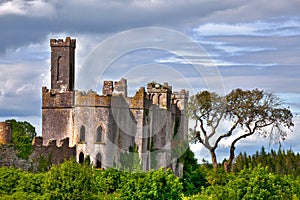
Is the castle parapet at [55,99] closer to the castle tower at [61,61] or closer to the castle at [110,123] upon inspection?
the castle at [110,123]

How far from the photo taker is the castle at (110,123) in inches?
2461

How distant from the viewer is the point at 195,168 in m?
73.3

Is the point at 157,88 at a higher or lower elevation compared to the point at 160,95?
higher

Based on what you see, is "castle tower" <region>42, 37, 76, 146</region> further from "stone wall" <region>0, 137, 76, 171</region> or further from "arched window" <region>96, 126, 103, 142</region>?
"arched window" <region>96, 126, 103, 142</region>

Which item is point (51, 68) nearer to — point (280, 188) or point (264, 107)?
point (264, 107)

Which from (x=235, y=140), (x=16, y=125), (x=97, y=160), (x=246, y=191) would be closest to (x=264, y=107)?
(x=235, y=140)

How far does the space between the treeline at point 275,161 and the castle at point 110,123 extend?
131ft

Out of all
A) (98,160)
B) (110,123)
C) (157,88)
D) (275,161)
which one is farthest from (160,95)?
(275,161)

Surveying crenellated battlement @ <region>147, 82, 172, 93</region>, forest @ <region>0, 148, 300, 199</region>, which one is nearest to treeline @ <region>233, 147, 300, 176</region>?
crenellated battlement @ <region>147, 82, 172, 93</region>

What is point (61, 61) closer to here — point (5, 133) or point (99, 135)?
point (99, 135)

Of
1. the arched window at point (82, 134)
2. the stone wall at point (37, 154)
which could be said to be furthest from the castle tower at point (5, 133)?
the arched window at point (82, 134)

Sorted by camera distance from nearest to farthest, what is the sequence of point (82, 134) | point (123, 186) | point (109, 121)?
point (123, 186) < point (109, 121) < point (82, 134)

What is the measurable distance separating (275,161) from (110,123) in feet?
190

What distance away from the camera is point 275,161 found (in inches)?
4545
